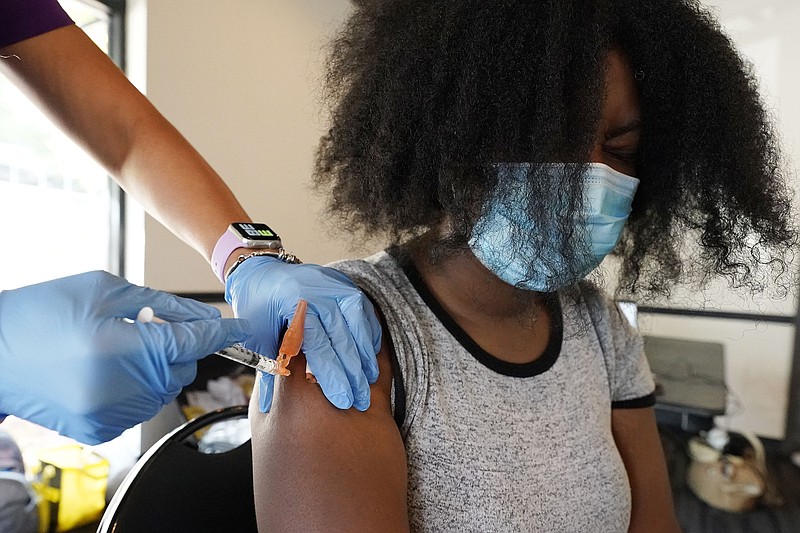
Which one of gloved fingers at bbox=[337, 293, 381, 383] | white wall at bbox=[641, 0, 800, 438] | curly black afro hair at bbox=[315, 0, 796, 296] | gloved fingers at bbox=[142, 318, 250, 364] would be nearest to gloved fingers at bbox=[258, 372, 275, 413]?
gloved fingers at bbox=[337, 293, 381, 383]

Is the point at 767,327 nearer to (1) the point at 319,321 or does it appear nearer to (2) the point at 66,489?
(1) the point at 319,321

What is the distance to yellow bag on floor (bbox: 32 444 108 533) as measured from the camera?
1.61 metres

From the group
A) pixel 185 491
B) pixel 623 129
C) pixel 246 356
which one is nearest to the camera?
pixel 246 356

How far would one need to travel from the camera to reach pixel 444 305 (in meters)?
0.87

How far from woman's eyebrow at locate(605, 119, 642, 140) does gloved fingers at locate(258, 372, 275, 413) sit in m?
0.58

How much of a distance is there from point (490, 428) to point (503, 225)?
0.90ft

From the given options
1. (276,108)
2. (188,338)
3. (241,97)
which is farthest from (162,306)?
(276,108)

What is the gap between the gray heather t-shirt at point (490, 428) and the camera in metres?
0.75

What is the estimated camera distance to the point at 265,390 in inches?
28.0

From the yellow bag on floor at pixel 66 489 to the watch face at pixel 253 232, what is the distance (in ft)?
4.07

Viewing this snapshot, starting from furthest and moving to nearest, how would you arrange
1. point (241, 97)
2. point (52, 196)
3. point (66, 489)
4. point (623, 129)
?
point (241, 97)
point (52, 196)
point (66, 489)
point (623, 129)

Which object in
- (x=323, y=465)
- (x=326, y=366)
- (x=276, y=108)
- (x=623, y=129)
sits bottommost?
(x=323, y=465)

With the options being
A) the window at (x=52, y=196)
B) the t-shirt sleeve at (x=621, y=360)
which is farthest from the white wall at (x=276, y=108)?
the t-shirt sleeve at (x=621, y=360)

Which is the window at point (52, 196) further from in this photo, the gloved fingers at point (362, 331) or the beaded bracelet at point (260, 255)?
the gloved fingers at point (362, 331)
